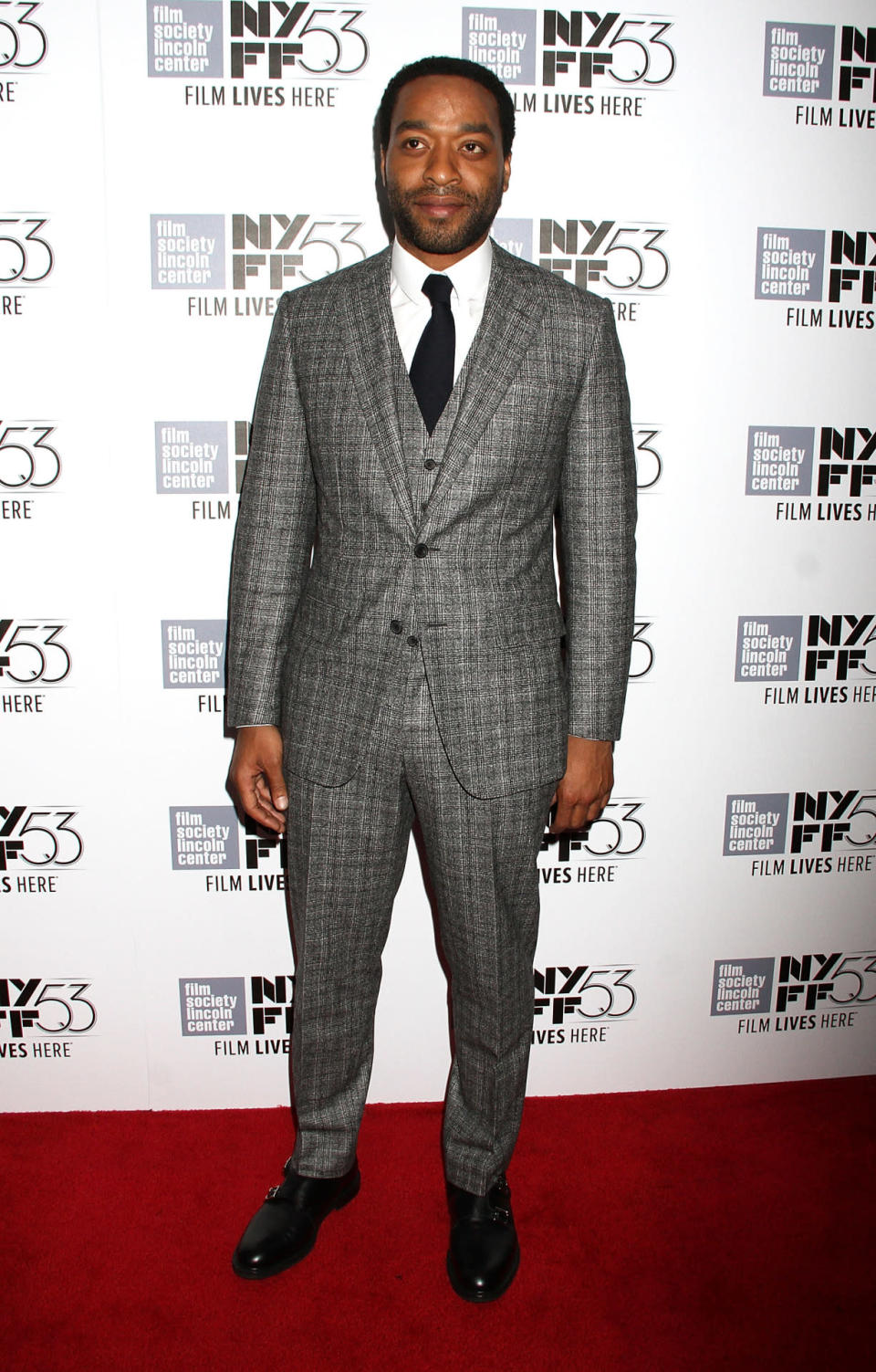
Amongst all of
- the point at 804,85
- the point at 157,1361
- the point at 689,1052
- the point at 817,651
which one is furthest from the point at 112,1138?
the point at 804,85

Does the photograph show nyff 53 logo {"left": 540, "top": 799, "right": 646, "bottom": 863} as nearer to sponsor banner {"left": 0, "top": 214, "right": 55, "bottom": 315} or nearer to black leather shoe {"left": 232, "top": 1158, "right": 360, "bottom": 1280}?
black leather shoe {"left": 232, "top": 1158, "right": 360, "bottom": 1280}

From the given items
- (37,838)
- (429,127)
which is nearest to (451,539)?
(429,127)

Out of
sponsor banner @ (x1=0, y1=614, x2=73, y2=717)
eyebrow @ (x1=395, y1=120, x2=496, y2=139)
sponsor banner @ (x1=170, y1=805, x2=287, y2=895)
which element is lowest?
sponsor banner @ (x1=170, y1=805, x2=287, y2=895)

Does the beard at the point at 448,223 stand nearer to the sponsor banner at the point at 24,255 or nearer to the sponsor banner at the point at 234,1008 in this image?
the sponsor banner at the point at 24,255

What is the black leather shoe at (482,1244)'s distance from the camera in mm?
1694

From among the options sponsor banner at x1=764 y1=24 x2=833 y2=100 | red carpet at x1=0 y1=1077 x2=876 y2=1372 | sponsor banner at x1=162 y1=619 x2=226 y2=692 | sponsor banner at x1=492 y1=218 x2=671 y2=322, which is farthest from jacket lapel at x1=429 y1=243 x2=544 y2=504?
→ red carpet at x1=0 y1=1077 x2=876 y2=1372

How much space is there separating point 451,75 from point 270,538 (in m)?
0.84

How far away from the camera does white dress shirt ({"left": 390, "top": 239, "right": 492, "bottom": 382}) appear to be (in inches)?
63.2

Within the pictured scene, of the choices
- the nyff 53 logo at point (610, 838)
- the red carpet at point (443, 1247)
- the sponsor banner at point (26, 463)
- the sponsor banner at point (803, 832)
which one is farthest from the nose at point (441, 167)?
the red carpet at point (443, 1247)

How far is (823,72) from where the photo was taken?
1.97 metres

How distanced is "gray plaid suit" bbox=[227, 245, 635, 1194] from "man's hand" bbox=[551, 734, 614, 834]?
0.03 meters

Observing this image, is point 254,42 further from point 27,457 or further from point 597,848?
point 597,848

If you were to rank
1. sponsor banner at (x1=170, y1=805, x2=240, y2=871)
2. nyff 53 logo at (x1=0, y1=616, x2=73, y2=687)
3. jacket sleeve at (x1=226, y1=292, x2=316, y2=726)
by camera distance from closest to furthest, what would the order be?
jacket sleeve at (x1=226, y1=292, x2=316, y2=726) < nyff 53 logo at (x1=0, y1=616, x2=73, y2=687) < sponsor banner at (x1=170, y1=805, x2=240, y2=871)

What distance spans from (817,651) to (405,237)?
1.35m
